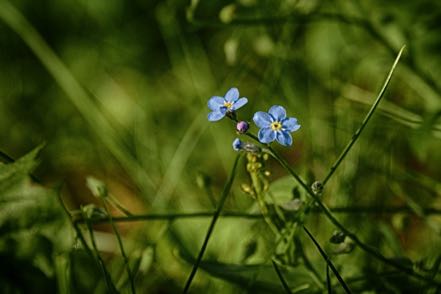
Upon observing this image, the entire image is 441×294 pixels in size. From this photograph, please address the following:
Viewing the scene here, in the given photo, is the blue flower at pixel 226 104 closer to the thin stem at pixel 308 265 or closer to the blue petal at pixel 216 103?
the blue petal at pixel 216 103

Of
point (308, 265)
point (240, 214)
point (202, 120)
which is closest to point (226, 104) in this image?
point (240, 214)

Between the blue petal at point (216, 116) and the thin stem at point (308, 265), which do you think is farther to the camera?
the thin stem at point (308, 265)

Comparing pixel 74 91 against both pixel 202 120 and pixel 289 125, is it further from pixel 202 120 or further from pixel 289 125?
pixel 289 125

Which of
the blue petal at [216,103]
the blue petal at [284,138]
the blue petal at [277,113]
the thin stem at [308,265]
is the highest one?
the blue petal at [216,103]

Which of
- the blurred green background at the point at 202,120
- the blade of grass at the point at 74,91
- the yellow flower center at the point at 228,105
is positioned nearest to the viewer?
the yellow flower center at the point at 228,105

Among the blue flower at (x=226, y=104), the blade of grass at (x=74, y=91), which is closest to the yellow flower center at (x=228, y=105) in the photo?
the blue flower at (x=226, y=104)

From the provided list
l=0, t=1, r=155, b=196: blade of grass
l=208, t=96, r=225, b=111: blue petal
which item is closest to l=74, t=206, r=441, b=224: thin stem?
l=208, t=96, r=225, b=111: blue petal

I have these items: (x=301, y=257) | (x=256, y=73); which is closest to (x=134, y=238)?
(x=301, y=257)

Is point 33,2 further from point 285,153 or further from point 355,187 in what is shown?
point 355,187

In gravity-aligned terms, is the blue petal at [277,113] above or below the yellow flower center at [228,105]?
below
